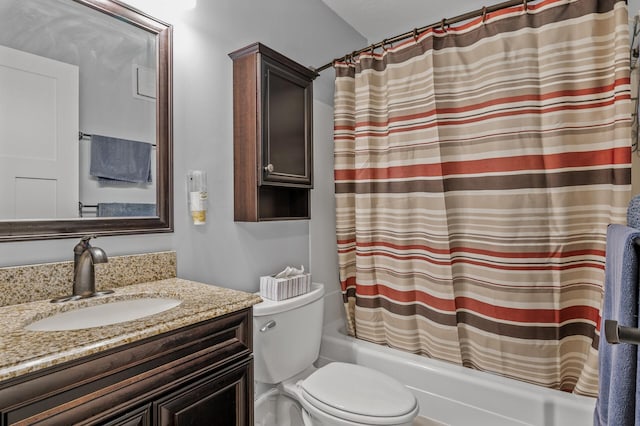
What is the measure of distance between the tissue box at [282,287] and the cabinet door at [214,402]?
0.48 m

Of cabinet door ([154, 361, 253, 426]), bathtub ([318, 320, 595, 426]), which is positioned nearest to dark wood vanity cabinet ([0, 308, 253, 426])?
cabinet door ([154, 361, 253, 426])

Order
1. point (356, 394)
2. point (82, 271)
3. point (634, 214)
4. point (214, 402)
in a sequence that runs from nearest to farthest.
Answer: point (634, 214), point (214, 402), point (82, 271), point (356, 394)

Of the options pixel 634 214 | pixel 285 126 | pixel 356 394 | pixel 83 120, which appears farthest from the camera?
pixel 285 126

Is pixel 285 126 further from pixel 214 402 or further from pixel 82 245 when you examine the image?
pixel 214 402

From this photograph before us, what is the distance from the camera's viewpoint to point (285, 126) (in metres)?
1.74

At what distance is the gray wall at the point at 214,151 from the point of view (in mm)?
1360

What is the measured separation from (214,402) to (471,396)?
1206mm

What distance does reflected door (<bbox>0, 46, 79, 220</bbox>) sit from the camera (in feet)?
3.38

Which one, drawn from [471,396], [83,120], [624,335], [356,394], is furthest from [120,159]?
[471,396]

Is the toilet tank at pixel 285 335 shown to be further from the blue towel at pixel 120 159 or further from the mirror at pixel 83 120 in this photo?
the blue towel at pixel 120 159

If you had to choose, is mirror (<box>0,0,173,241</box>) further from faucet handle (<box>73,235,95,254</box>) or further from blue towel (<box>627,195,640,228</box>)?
blue towel (<box>627,195,640,228</box>)

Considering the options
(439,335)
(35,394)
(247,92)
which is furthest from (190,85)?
(439,335)

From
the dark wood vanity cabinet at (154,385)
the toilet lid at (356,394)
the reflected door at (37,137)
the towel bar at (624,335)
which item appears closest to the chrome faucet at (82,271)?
the reflected door at (37,137)

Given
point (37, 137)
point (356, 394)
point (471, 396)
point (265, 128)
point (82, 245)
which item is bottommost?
point (471, 396)
